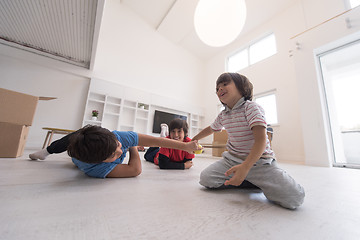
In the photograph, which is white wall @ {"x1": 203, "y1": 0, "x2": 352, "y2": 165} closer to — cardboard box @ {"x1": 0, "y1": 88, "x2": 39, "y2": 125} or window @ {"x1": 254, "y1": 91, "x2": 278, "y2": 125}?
window @ {"x1": 254, "y1": 91, "x2": 278, "y2": 125}

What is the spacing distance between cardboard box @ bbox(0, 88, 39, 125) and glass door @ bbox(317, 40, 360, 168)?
3.35 metres

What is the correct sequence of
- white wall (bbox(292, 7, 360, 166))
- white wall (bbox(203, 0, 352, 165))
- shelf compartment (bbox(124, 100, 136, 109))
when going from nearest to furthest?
1. white wall (bbox(292, 7, 360, 166))
2. white wall (bbox(203, 0, 352, 165))
3. shelf compartment (bbox(124, 100, 136, 109))

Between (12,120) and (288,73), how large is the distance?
161 inches

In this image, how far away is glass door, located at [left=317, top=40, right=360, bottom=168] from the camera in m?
1.87

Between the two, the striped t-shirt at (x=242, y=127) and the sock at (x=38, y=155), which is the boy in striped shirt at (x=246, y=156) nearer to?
the striped t-shirt at (x=242, y=127)

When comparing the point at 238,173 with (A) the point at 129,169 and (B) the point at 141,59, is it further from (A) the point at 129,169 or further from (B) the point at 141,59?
(B) the point at 141,59

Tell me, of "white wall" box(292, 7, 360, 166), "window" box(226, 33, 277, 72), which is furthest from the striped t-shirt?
"window" box(226, 33, 277, 72)

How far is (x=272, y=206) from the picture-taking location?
484 millimetres

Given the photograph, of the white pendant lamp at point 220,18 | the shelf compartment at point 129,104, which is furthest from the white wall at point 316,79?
the shelf compartment at point 129,104

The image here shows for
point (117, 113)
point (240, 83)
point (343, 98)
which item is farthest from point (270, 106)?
point (117, 113)

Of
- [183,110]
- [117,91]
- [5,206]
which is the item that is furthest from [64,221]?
[183,110]

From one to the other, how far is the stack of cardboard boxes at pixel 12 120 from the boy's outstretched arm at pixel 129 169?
1.04 m

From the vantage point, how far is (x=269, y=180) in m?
0.54

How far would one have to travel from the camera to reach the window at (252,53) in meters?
3.43
